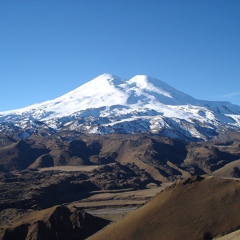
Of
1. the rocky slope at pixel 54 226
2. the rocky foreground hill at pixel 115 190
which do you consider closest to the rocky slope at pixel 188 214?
the rocky foreground hill at pixel 115 190

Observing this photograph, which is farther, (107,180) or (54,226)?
(107,180)

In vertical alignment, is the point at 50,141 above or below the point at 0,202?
above

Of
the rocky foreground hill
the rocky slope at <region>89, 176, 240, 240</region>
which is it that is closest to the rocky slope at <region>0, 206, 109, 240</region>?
the rocky foreground hill

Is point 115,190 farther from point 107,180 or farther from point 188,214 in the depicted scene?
point 188,214

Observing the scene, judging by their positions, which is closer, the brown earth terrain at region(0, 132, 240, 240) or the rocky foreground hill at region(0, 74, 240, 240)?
the rocky foreground hill at region(0, 74, 240, 240)

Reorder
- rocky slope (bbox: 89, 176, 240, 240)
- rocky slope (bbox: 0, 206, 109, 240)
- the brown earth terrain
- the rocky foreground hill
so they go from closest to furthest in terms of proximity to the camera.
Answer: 1. rocky slope (bbox: 89, 176, 240, 240)
2. the rocky foreground hill
3. the brown earth terrain
4. rocky slope (bbox: 0, 206, 109, 240)

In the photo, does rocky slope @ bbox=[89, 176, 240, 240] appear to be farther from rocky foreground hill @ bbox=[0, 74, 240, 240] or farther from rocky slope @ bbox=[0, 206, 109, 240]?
rocky slope @ bbox=[0, 206, 109, 240]

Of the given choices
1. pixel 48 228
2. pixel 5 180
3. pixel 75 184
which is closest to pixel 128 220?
pixel 48 228

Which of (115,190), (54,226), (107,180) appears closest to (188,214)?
(54,226)

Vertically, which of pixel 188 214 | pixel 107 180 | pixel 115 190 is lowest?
pixel 115 190

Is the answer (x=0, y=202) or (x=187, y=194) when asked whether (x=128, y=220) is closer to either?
(x=187, y=194)

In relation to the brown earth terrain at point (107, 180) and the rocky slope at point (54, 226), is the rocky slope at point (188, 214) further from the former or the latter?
the rocky slope at point (54, 226)
